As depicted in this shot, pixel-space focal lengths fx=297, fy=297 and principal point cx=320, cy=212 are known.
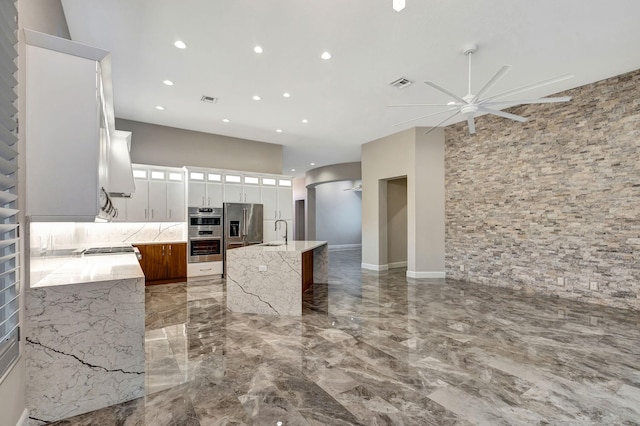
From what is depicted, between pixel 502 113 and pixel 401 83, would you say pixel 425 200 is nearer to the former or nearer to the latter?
pixel 401 83

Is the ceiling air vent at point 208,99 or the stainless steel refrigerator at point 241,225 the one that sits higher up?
the ceiling air vent at point 208,99

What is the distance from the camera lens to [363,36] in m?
3.41

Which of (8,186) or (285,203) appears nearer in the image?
(8,186)

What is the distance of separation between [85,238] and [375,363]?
18.6ft

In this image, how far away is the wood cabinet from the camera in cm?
586

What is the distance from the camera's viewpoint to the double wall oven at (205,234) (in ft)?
20.8

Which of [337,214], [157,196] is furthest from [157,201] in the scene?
[337,214]

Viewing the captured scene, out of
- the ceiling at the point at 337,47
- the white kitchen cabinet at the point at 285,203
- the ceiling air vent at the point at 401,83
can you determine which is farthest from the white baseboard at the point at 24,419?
the white kitchen cabinet at the point at 285,203

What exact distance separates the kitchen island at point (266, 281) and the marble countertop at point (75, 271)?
1.53 metres

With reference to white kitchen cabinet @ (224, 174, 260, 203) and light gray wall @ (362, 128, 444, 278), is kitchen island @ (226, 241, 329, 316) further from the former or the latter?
light gray wall @ (362, 128, 444, 278)

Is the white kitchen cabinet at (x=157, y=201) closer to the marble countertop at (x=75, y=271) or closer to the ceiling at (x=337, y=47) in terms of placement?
the ceiling at (x=337, y=47)

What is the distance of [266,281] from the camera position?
4.17 metres

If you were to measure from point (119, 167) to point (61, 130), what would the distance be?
191 cm

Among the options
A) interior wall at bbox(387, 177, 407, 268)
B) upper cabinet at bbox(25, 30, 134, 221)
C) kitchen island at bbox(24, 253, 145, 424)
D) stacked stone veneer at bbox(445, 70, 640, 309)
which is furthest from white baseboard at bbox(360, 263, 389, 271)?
upper cabinet at bbox(25, 30, 134, 221)
